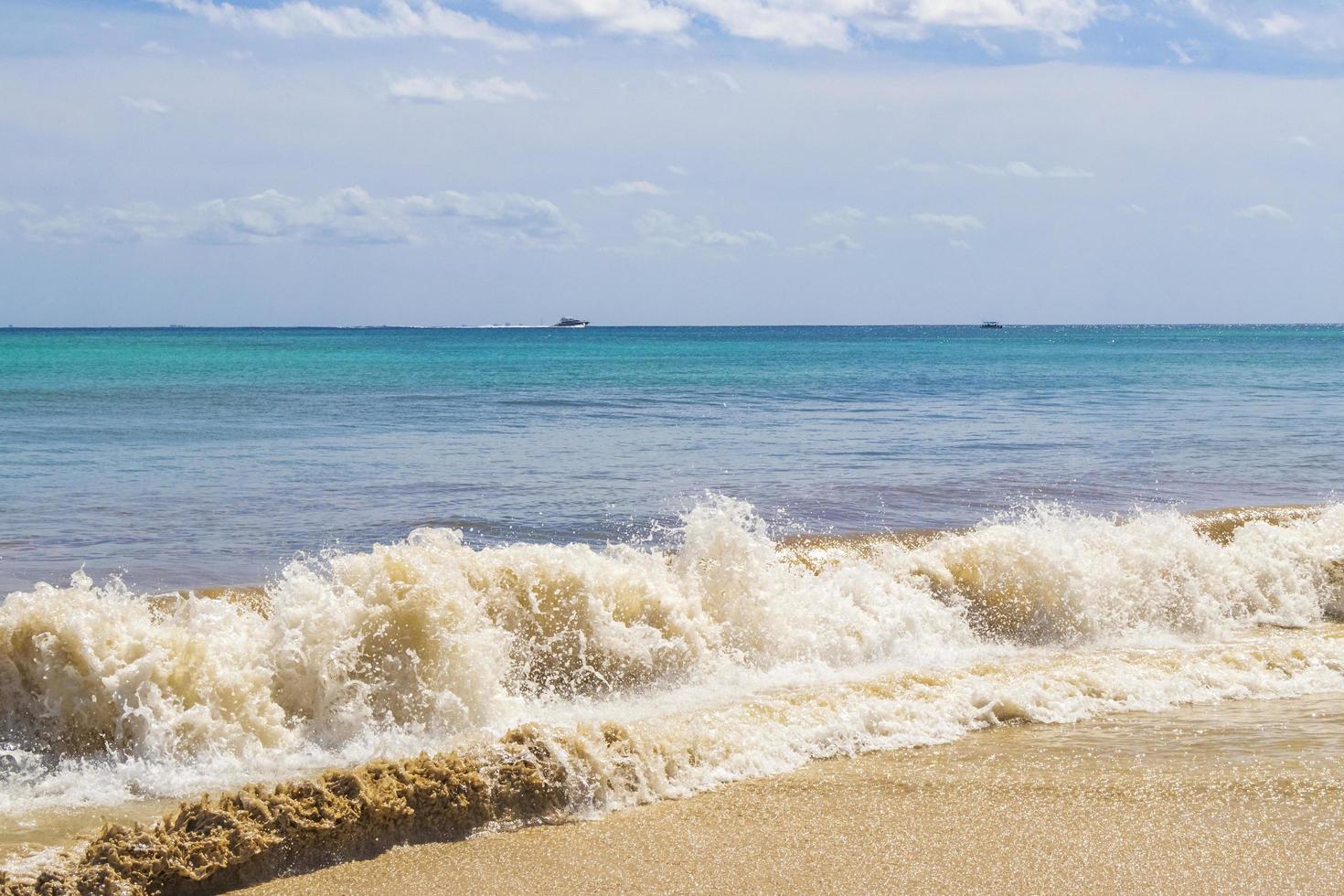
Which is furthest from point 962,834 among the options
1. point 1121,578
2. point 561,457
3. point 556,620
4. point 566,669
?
point 561,457

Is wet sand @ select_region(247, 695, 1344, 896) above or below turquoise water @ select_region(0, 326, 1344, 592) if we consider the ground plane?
below

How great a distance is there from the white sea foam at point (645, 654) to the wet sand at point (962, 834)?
0.43m

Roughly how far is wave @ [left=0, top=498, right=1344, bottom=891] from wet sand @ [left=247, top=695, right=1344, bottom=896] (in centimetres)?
29

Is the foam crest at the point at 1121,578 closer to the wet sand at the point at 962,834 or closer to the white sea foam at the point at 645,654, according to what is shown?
the white sea foam at the point at 645,654

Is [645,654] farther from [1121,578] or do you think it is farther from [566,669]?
[1121,578]

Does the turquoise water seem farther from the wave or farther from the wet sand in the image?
the wet sand

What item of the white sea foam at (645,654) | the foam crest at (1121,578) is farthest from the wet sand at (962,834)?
the foam crest at (1121,578)

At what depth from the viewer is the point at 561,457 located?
18.0m

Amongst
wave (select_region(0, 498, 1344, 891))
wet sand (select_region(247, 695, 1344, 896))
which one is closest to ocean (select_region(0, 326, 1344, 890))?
wave (select_region(0, 498, 1344, 891))

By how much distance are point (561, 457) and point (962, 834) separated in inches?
520

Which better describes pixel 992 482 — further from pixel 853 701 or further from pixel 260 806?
pixel 260 806

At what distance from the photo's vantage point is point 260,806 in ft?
16.1

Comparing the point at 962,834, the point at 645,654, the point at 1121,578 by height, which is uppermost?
the point at 1121,578

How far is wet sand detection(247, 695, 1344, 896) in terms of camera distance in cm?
473
